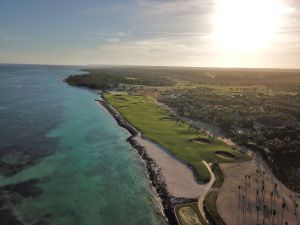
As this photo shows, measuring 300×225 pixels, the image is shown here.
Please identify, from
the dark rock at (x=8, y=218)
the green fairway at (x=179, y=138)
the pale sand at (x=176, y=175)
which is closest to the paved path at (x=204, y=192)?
the pale sand at (x=176, y=175)

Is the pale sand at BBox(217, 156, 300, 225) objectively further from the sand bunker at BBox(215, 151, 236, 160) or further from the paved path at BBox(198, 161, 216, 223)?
the sand bunker at BBox(215, 151, 236, 160)

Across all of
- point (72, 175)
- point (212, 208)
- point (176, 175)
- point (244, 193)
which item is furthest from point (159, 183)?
point (72, 175)

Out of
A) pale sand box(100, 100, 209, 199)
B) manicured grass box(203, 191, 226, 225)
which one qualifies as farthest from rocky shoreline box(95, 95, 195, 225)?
manicured grass box(203, 191, 226, 225)

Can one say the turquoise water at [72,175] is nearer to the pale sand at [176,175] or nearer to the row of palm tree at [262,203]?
the pale sand at [176,175]

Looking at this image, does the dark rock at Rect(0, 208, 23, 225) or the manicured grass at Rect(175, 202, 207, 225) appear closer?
the dark rock at Rect(0, 208, 23, 225)

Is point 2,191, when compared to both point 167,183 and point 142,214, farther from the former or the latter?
point 167,183

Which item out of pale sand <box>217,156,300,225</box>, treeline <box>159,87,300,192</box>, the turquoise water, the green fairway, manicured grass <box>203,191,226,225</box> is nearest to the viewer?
manicured grass <box>203,191,226,225</box>
